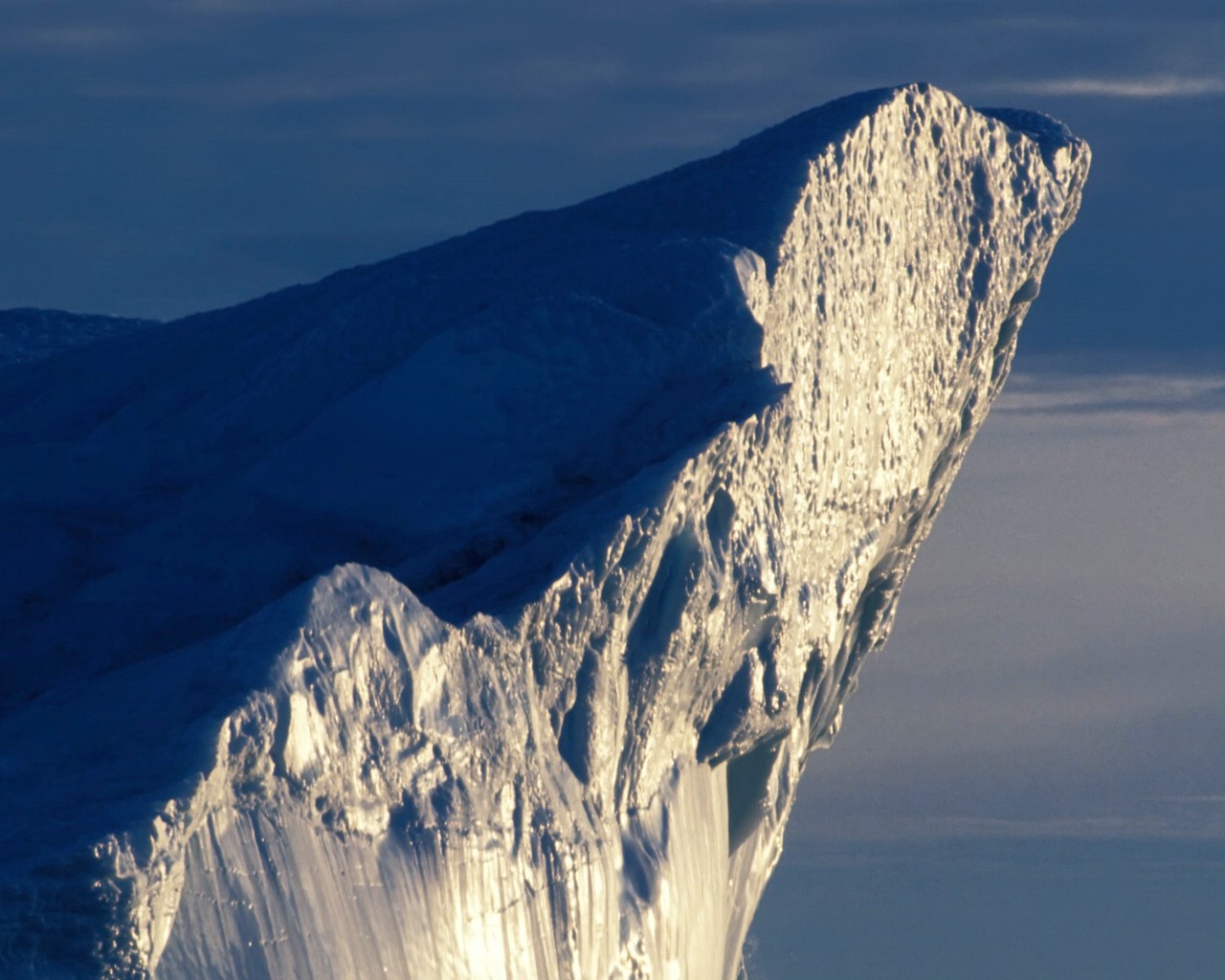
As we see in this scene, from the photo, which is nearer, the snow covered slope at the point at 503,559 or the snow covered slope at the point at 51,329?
the snow covered slope at the point at 503,559

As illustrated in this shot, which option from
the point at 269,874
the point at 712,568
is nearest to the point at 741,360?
the point at 712,568

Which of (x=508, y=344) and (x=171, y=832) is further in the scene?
(x=508, y=344)

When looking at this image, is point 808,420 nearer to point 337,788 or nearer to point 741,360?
point 741,360

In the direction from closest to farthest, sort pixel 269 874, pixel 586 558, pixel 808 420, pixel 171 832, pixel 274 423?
pixel 171 832, pixel 269 874, pixel 586 558, pixel 274 423, pixel 808 420

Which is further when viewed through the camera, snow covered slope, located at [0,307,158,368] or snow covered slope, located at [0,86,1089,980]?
snow covered slope, located at [0,307,158,368]

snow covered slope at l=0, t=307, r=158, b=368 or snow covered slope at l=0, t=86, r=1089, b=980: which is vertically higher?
snow covered slope at l=0, t=307, r=158, b=368

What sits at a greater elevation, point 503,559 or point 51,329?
point 51,329

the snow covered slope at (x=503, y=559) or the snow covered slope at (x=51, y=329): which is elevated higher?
the snow covered slope at (x=51, y=329)

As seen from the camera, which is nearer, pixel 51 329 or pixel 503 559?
pixel 503 559
